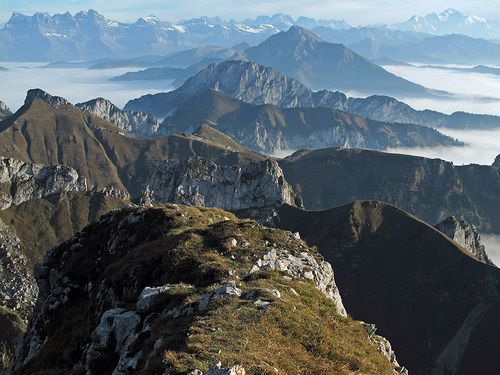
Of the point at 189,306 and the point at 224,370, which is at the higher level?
the point at 224,370

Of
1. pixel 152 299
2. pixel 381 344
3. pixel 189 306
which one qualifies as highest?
pixel 189 306

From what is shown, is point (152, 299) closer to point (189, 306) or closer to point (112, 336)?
point (112, 336)

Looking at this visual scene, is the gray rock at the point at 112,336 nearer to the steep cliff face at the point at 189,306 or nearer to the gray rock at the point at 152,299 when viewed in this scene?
the steep cliff face at the point at 189,306

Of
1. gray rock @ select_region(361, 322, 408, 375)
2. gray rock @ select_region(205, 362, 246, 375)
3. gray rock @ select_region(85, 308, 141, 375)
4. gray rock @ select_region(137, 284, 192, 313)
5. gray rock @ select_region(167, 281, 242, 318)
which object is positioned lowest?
gray rock @ select_region(361, 322, 408, 375)

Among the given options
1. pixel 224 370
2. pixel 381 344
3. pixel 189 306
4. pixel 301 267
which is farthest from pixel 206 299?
pixel 301 267

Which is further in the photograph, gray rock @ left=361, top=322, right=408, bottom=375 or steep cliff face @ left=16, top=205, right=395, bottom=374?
gray rock @ left=361, top=322, right=408, bottom=375

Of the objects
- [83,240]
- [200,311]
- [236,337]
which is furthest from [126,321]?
[83,240]

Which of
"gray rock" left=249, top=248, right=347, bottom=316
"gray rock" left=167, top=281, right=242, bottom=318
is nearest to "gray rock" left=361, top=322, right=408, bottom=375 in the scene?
"gray rock" left=249, top=248, right=347, bottom=316

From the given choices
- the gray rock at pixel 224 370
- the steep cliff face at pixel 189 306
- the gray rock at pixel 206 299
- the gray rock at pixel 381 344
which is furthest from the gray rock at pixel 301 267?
the gray rock at pixel 224 370

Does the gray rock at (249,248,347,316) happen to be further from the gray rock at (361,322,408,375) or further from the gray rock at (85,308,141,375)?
the gray rock at (85,308,141,375)
